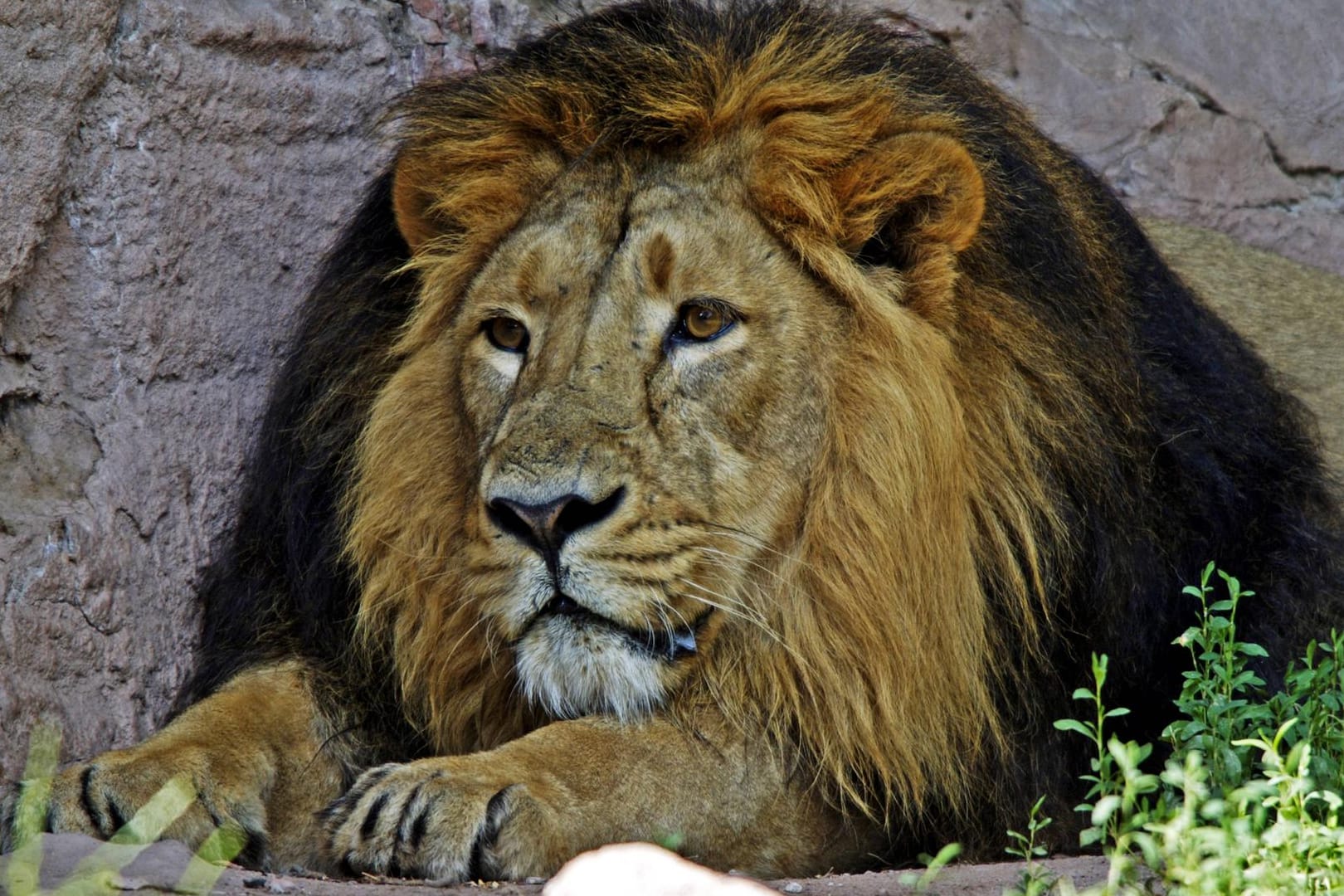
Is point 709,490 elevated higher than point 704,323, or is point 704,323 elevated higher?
point 704,323

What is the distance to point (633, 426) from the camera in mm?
3236

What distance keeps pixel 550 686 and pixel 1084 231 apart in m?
1.57

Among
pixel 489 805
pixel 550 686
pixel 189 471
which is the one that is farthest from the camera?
pixel 189 471

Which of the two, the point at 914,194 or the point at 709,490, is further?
the point at 914,194

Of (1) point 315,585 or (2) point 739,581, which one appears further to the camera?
(1) point 315,585

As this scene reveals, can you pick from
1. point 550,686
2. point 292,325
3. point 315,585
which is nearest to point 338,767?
point 315,585

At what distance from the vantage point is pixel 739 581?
3.33m

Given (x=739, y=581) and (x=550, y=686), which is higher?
(x=739, y=581)

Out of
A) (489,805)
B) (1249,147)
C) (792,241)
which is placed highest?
(1249,147)

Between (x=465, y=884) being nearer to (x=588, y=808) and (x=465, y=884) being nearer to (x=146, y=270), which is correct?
(x=588, y=808)

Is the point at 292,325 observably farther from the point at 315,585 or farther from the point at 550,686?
the point at 550,686

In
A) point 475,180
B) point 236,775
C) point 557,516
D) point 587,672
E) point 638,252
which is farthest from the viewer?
point 475,180

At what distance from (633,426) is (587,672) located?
466 mm

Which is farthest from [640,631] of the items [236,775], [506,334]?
[236,775]
